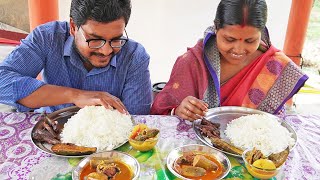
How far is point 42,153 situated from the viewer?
1716 millimetres

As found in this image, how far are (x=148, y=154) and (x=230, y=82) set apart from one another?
113 cm

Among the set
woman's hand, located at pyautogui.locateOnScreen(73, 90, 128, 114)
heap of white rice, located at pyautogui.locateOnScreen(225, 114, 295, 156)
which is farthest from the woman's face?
woman's hand, located at pyautogui.locateOnScreen(73, 90, 128, 114)

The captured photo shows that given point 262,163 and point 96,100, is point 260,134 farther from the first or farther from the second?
point 96,100

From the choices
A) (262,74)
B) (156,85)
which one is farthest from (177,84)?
(156,85)

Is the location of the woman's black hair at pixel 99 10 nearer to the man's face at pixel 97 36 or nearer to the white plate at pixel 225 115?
the man's face at pixel 97 36

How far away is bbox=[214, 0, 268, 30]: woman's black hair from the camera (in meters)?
2.20

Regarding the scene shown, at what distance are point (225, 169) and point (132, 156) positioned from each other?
0.47 meters

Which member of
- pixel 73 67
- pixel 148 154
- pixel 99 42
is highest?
pixel 99 42

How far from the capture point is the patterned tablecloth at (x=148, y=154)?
1576 mm

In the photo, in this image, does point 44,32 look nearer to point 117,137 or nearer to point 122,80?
point 122,80

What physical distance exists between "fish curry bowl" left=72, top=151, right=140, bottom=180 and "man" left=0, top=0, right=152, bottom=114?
1.63 ft

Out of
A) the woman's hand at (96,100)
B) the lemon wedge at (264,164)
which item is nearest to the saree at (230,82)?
the woman's hand at (96,100)

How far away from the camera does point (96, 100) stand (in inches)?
80.6

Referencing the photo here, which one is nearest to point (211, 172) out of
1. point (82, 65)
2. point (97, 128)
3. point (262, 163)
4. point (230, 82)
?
point (262, 163)
